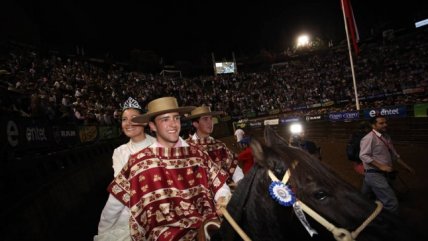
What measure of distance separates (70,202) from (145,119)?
5708 millimetres

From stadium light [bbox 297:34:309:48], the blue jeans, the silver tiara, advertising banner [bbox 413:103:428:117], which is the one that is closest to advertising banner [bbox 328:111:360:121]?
advertising banner [bbox 413:103:428:117]

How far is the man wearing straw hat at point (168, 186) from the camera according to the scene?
262 centimetres

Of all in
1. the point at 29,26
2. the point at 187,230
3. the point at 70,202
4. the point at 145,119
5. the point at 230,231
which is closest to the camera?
the point at 230,231

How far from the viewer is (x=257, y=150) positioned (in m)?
1.88

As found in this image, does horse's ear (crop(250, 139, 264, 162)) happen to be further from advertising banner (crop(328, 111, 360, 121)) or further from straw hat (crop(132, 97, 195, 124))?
advertising banner (crop(328, 111, 360, 121))

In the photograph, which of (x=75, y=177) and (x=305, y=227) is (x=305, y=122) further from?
(x=305, y=227)

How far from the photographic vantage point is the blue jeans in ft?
17.2

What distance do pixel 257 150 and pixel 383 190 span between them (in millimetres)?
4668

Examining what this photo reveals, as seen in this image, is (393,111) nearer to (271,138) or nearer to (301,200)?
(271,138)

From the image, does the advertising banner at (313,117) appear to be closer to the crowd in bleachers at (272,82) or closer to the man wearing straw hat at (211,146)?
the crowd in bleachers at (272,82)

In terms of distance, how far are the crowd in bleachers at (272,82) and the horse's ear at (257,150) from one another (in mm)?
13622

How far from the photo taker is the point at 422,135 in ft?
44.4

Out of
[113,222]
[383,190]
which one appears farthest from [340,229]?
[383,190]

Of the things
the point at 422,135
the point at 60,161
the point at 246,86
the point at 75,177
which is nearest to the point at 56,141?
the point at 60,161
